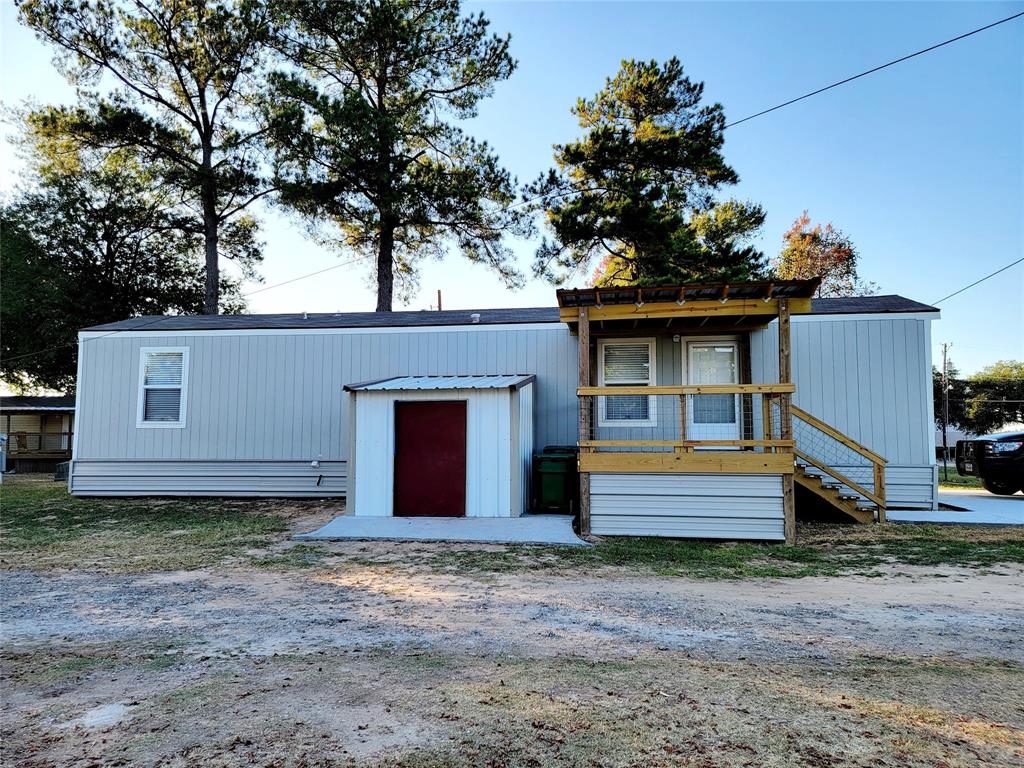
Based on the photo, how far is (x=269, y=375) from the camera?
36.4 feet

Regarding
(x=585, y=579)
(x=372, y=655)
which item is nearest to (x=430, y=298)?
(x=585, y=579)

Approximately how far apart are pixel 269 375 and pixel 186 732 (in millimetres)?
9333

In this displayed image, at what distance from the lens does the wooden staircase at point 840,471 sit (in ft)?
27.1

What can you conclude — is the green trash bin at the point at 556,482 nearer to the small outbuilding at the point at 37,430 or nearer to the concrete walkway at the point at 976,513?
the concrete walkway at the point at 976,513

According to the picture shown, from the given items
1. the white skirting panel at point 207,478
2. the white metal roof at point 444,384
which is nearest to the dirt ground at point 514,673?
the white metal roof at point 444,384

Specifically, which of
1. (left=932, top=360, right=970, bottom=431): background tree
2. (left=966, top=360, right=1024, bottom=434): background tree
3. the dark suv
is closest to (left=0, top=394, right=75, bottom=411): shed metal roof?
the dark suv

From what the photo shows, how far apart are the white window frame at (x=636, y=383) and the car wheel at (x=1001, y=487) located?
7.27 metres

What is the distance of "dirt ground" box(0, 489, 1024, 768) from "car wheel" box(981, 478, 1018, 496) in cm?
A: 805

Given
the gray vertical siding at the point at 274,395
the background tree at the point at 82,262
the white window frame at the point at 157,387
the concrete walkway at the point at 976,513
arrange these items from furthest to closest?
the background tree at the point at 82,262, the white window frame at the point at 157,387, the gray vertical siding at the point at 274,395, the concrete walkway at the point at 976,513

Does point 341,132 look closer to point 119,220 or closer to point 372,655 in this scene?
point 119,220

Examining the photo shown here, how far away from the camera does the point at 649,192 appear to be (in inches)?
743

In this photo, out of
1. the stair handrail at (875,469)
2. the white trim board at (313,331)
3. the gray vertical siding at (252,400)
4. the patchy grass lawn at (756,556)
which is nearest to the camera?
the patchy grass lawn at (756,556)

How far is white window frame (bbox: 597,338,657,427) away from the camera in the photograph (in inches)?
392

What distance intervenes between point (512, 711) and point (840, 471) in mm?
8630
